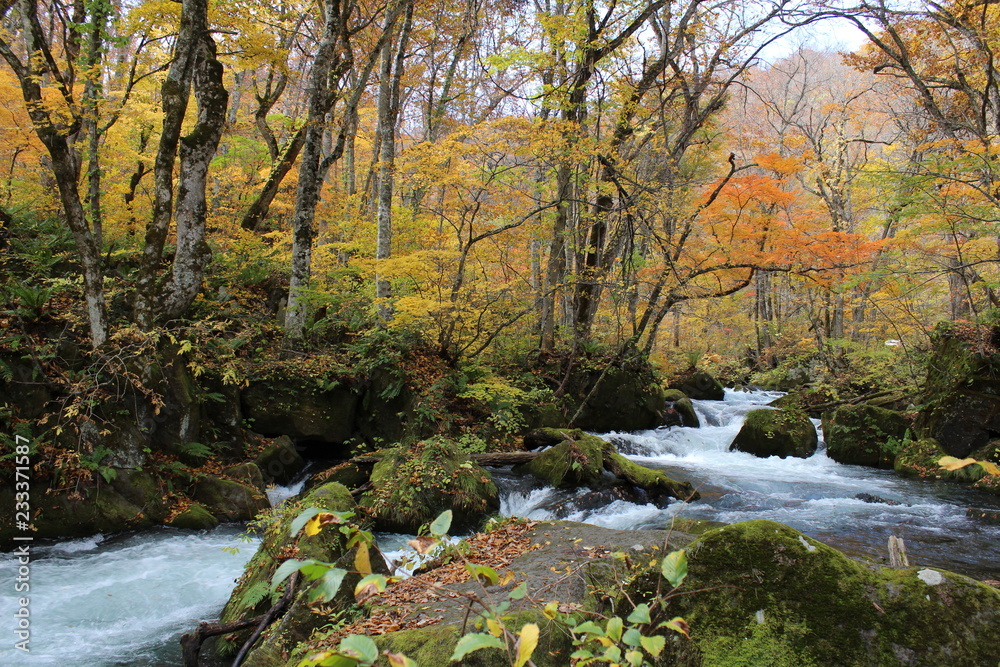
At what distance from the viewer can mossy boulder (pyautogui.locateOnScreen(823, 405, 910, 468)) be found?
33.8ft

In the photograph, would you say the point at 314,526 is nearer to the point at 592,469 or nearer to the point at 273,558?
the point at 273,558

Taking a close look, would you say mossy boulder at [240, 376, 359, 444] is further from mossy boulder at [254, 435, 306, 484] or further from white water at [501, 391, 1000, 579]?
white water at [501, 391, 1000, 579]

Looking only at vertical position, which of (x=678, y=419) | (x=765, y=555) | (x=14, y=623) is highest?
(x=765, y=555)

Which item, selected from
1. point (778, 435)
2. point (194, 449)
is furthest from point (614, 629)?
point (778, 435)

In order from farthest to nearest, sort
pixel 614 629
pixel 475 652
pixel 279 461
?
pixel 279 461 → pixel 475 652 → pixel 614 629

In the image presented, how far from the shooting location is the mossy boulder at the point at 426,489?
6.60m

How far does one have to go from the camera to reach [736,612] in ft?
7.72

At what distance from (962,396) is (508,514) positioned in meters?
8.62

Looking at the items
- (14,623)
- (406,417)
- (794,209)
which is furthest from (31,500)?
(794,209)

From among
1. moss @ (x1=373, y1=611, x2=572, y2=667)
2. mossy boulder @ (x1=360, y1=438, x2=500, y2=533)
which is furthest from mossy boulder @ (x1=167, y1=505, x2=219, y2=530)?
moss @ (x1=373, y1=611, x2=572, y2=667)

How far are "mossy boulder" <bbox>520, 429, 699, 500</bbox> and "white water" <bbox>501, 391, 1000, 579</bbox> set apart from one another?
0.87 ft

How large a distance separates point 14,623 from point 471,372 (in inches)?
282

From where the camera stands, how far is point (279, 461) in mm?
8203

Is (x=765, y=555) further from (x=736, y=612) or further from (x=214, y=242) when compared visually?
(x=214, y=242)
